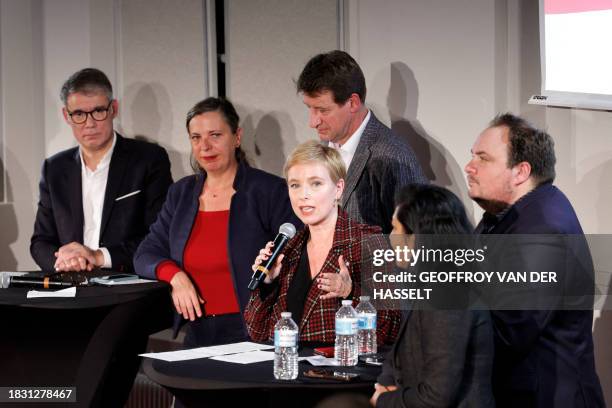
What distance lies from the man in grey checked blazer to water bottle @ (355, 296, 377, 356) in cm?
88

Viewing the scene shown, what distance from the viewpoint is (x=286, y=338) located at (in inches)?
103

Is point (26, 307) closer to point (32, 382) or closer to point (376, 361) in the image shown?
point (32, 382)

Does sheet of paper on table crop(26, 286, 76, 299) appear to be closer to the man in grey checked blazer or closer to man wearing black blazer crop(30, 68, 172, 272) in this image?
man wearing black blazer crop(30, 68, 172, 272)

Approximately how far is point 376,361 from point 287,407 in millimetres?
336

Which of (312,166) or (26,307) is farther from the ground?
(312,166)

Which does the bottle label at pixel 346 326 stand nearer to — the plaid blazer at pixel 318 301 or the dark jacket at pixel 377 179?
the plaid blazer at pixel 318 301

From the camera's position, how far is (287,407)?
2594 millimetres

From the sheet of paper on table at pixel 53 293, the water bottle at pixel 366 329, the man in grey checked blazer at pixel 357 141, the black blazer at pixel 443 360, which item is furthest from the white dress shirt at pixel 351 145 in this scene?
the black blazer at pixel 443 360

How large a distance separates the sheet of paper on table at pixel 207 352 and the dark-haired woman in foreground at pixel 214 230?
0.69 metres

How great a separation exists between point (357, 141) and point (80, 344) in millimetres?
1584

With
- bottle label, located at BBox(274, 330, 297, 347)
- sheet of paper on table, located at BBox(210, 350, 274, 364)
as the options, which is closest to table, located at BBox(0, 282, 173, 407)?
sheet of paper on table, located at BBox(210, 350, 274, 364)

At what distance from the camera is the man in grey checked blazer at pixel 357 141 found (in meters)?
3.74

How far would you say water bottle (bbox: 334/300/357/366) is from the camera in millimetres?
2684

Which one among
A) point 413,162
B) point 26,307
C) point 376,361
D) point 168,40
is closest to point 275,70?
point 168,40
